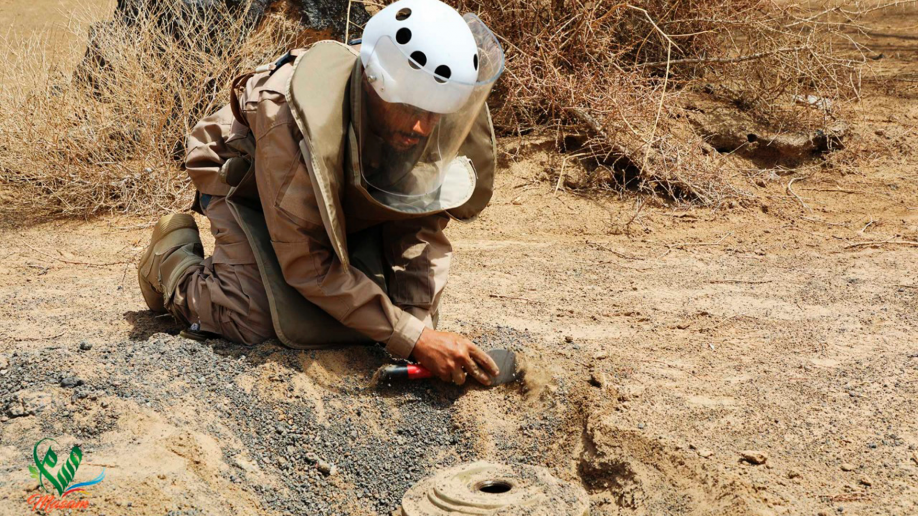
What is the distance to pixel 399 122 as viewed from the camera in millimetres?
2646

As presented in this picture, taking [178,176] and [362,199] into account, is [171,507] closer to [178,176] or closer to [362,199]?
[362,199]

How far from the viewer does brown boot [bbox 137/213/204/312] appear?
3.24m

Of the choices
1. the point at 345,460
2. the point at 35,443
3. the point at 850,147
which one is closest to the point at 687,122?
the point at 850,147

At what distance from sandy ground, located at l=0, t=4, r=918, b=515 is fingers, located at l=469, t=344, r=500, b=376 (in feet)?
0.39

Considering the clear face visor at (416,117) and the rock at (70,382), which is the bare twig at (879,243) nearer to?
the clear face visor at (416,117)

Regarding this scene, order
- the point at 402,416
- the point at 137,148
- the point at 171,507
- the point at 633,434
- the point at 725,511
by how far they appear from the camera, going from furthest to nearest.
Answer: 1. the point at 137,148
2. the point at 402,416
3. the point at 633,434
4. the point at 725,511
5. the point at 171,507

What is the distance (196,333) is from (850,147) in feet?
16.8

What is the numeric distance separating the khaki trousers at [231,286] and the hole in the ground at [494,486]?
994mm

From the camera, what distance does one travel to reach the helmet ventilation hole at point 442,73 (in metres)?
2.53

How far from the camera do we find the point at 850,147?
6258 millimetres

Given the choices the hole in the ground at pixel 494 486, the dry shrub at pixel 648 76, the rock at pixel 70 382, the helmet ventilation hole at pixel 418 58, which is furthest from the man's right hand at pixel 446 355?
the dry shrub at pixel 648 76

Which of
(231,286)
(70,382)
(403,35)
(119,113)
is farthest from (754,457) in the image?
(119,113)

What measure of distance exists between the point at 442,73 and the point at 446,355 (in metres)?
0.90

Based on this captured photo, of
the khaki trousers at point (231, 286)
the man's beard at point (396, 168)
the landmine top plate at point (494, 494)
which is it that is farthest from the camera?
the khaki trousers at point (231, 286)
